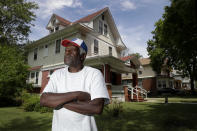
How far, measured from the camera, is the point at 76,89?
5.33 feet

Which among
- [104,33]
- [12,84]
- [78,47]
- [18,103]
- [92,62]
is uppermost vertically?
[104,33]

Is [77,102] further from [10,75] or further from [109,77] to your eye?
[109,77]

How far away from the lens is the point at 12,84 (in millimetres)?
11922

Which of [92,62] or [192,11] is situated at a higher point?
[192,11]

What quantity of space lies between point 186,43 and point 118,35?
1172 cm

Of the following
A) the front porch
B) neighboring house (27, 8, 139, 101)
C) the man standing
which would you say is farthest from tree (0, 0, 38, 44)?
the man standing

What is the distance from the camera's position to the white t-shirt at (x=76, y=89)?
149 cm

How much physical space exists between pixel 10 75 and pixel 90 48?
7729 mm

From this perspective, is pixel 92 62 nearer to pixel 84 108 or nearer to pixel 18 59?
pixel 18 59

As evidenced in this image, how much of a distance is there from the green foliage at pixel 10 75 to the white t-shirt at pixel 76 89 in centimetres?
1038

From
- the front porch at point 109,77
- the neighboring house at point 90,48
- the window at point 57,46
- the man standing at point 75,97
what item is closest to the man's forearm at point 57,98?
the man standing at point 75,97

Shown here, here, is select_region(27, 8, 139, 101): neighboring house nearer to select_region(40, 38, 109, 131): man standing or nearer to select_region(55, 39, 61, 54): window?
select_region(55, 39, 61, 54): window

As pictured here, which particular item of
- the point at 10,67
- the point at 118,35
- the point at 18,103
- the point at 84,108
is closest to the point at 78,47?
the point at 84,108

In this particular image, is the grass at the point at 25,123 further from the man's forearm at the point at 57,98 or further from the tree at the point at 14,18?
the tree at the point at 14,18
